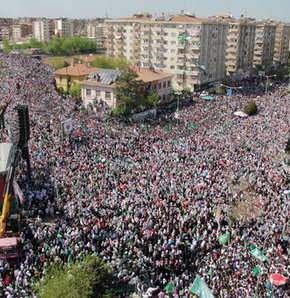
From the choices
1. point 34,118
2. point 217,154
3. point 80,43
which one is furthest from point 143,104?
point 80,43

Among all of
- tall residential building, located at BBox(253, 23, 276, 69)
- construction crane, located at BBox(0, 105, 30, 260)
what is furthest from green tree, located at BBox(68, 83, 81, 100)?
tall residential building, located at BBox(253, 23, 276, 69)

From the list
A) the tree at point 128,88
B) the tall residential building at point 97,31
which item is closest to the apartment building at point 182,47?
the tree at point 128,88

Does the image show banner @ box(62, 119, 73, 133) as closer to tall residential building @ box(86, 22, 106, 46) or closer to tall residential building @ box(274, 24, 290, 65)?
tall residential building @ box(274, 24, 290, 65)

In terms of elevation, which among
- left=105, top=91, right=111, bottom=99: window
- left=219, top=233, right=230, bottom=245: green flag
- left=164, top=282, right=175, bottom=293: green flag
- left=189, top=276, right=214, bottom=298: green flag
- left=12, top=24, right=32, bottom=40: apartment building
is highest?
left=12, top=24, right=32, bottom=40: apartment building

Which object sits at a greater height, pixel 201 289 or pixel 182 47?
pixel 182 47

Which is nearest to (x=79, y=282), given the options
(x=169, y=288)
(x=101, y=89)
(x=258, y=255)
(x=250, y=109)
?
(x=169, y=288)

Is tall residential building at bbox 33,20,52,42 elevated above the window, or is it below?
above

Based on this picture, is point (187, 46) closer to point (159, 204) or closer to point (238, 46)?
point (238, 46)
